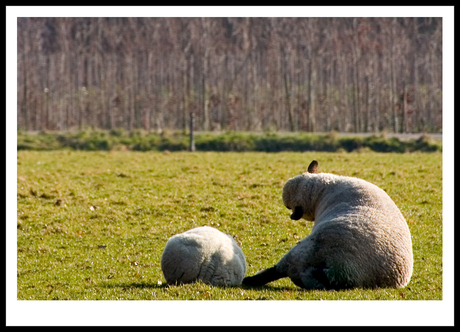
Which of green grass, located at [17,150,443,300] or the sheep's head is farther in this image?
the sheep's head

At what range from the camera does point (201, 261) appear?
1016 centimetres

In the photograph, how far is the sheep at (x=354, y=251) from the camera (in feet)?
32.1

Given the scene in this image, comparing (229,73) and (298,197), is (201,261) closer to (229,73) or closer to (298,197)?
(298,197)

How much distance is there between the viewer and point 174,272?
10.3 meters

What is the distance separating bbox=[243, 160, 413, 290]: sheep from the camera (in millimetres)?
9787

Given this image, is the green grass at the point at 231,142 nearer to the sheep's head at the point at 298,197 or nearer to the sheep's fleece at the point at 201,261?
the sheep's head at the point at 298,197

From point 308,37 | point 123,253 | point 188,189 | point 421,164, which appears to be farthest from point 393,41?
point 123,253

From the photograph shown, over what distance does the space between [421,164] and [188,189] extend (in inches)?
398

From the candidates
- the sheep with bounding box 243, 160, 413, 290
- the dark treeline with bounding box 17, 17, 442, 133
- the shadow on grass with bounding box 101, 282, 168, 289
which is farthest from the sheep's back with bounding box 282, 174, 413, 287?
the dark treeline with bounding box 17, 17, 442, 133

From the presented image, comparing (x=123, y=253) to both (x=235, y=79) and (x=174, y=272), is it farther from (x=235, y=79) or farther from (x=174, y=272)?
(x=235, y=79)

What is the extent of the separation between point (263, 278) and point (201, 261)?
1040 millimetres

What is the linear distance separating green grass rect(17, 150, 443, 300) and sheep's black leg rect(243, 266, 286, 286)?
213mm

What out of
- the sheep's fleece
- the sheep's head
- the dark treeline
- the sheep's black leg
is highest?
the dark treeline

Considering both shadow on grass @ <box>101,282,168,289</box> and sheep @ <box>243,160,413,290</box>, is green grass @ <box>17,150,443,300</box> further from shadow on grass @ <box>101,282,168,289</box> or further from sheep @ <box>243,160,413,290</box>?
sheep @ <box>243,160,413,290</box>
